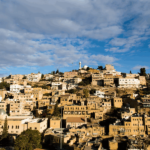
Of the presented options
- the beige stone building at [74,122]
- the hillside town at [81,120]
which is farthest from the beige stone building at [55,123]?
the beige stone building at [74,122]

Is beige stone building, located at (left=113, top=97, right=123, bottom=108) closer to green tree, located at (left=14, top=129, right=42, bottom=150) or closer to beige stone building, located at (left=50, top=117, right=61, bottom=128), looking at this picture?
beige stone building, located at (left=50, top=117, right=61, bottom=128)

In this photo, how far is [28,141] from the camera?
24.1 metres

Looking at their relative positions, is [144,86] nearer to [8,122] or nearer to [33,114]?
[33,114]

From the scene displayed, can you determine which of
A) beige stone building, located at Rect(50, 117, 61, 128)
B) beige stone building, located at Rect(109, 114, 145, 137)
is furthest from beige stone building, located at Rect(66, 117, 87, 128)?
beige stone building, located at Rect(109, 114, 145, 137)

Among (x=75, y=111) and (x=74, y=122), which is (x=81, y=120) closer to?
(x=74, y=122)

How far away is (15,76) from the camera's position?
69.8 m

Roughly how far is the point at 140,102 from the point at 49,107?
21004mm

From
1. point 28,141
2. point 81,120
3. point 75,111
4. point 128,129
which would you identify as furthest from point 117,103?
point 28,141

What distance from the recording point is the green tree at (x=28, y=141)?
2275cm

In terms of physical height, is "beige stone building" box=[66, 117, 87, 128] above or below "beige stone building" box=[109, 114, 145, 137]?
above

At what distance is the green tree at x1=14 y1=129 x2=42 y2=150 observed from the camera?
2275 cm

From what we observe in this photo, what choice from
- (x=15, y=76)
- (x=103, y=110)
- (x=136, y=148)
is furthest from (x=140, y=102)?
(x=15, y=76)

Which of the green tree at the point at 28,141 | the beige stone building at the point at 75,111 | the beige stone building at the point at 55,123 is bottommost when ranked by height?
the green tree at the point at 28,141

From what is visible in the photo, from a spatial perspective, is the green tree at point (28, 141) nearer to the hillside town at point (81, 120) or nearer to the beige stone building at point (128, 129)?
the hillside town at point (81, 120)
